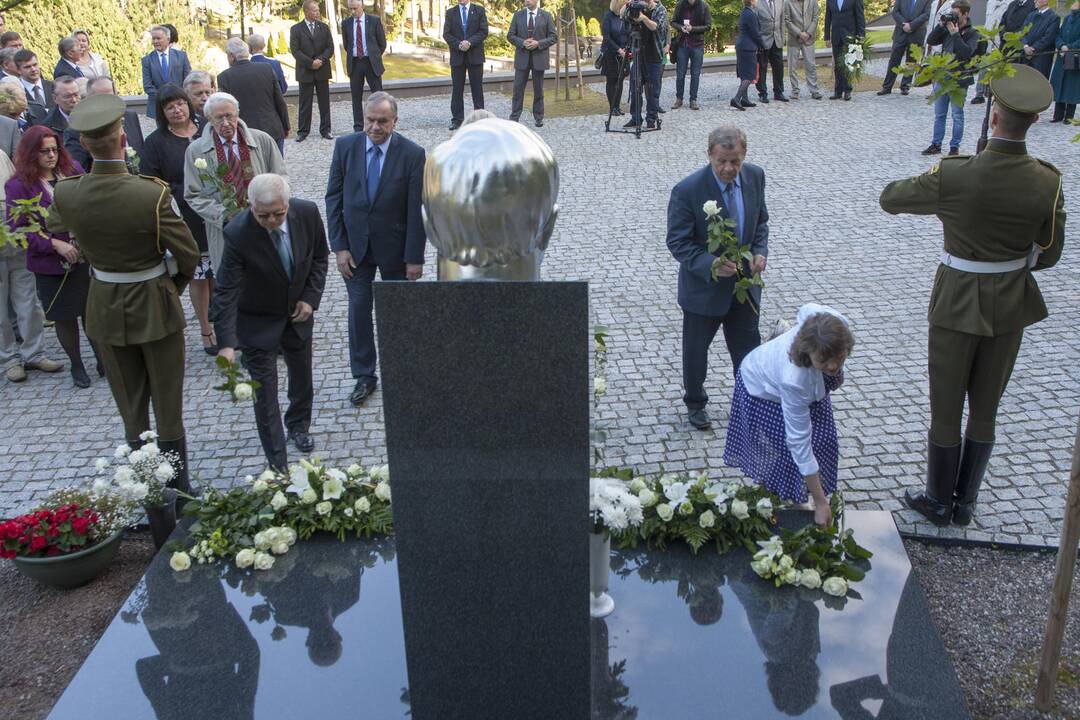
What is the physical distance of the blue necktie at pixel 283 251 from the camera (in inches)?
226

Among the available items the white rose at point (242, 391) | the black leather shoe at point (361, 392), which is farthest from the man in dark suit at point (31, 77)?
the white rose at point (242, 391)

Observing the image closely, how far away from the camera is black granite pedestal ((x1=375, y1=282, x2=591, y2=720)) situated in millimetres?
2926

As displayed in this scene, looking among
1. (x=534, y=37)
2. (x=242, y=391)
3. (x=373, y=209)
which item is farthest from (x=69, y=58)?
(x=242, y=391)

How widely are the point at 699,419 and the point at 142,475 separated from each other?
3419mm

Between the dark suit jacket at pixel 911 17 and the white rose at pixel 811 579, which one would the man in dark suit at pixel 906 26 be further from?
the white rose at pixel 811 579

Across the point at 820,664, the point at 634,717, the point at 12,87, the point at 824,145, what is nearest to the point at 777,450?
the point at 820,664

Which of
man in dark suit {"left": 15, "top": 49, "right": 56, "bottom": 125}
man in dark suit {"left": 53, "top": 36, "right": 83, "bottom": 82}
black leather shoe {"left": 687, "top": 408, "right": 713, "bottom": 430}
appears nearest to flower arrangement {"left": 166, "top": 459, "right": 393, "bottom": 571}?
black leather shoe {"left": 687, "top": 408, "right": 713, "bottom": 430}

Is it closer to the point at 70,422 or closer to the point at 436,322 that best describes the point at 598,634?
the point at 436,322

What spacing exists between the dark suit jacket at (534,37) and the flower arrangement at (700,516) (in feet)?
38.2

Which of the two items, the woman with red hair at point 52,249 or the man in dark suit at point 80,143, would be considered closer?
the woman with red hair at point 52,249

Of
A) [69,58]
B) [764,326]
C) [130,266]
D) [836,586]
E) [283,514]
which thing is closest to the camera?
[836,586]

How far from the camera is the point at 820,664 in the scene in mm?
4008

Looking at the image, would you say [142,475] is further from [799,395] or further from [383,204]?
[799,395]

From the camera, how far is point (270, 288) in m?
5.79
